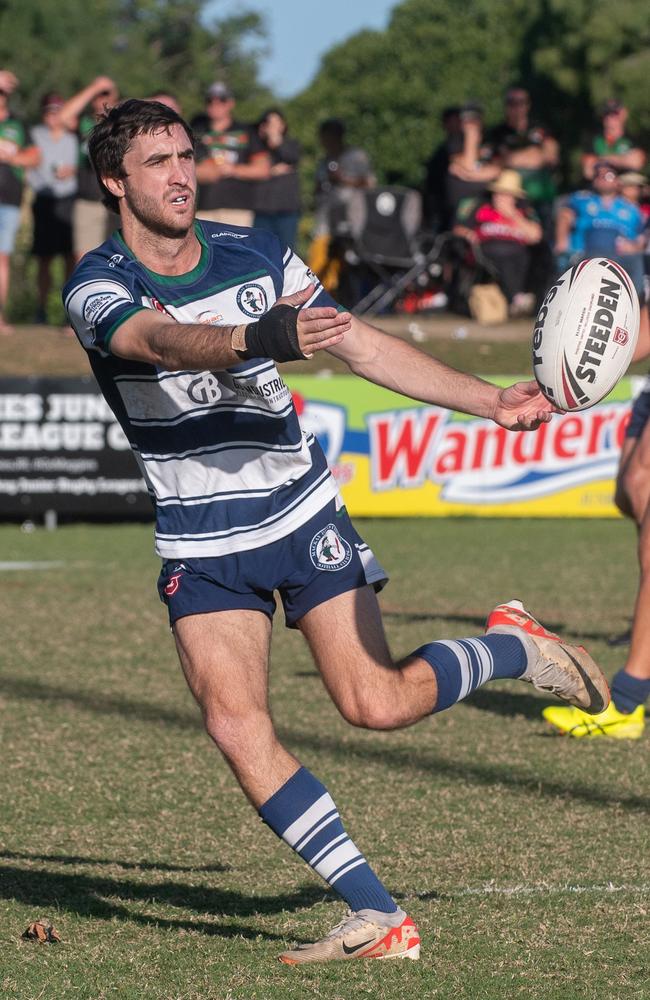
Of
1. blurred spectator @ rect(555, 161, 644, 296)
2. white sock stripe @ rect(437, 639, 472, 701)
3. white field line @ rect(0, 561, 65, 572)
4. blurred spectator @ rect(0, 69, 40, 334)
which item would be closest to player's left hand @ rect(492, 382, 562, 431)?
white sock stripe @ rect(437, 639, 472, 701)

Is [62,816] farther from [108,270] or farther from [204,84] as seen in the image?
[204,84]

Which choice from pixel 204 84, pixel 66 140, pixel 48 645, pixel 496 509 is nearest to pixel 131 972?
pixel 48 645

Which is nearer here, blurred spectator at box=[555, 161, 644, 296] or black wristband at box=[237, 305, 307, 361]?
black wristband at box=[237, 305, 307, 361]

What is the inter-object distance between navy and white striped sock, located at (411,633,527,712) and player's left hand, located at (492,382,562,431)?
2.22ft

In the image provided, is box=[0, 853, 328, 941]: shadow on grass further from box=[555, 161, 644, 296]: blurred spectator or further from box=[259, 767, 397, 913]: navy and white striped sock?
box=[555, 161, 644, 296]: blurred spectator

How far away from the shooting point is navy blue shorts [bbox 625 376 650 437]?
7336mm

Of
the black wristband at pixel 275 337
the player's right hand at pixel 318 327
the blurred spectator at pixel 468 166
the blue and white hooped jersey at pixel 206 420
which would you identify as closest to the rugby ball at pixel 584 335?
the blue and white hooped jersey at pixel 206 420

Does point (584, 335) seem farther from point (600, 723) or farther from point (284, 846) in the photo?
point (600, 723)

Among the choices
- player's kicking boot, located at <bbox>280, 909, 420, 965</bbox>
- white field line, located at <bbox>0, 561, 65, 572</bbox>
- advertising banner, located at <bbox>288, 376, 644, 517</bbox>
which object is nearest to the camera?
player's kicking boot, located at <bbox>280, 909, 420, 965</bbox>

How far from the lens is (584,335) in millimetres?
4426

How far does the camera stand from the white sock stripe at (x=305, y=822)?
405cm

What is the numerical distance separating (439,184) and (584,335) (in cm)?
1402

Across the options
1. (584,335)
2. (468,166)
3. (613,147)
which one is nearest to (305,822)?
(584,335)

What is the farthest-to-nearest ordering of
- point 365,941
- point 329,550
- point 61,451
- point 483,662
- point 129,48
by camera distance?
point 129,48 < point 61,451 < point 483,662 < point 329,550 < point 365,941
